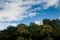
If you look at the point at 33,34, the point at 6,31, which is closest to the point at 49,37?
the point at 33,34

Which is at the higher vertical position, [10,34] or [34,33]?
[10,34]

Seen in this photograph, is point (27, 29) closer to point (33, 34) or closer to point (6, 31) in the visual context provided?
point (33, 34)

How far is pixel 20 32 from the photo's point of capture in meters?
58.3

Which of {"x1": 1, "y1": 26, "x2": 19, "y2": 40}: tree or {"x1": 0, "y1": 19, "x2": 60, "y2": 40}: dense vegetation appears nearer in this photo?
{"x1": 0, "y1": 19, "x2": 60, "y2": 40}: dense vegetation

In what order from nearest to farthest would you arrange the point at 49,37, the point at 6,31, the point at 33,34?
the point at 49,37 < the point at 33,34 < the point at 6,31

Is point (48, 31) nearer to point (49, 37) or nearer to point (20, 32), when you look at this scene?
point (49, 37)

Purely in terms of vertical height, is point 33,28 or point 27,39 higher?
point 33,28

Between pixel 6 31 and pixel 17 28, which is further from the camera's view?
pixel 6 31

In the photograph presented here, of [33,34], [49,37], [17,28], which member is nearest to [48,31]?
[49,37]

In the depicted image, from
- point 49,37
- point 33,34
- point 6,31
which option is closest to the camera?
point 49,37

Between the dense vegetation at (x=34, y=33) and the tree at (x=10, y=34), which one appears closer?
the dense vegetation at (x=34, y=33)

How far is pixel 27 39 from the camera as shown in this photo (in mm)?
58312

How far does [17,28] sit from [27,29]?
3.25 m

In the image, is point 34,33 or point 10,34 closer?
point 34,33
